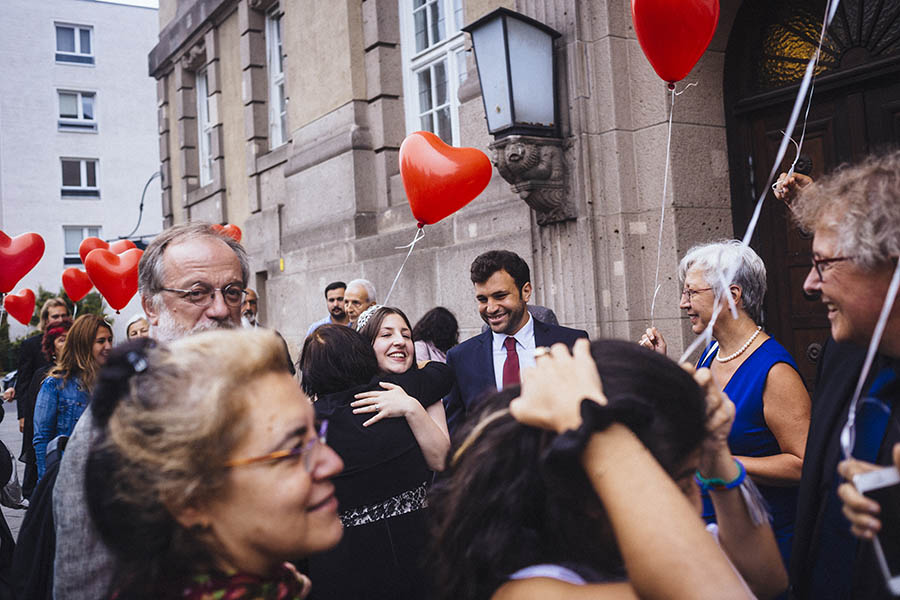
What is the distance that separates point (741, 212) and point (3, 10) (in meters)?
32.7

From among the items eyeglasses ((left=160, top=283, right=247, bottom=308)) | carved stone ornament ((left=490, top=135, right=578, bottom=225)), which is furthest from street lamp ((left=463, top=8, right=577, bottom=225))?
eyeglasses ((left=160, top=283, right=247, bottom=308))

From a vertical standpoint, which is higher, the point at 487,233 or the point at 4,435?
the point at 487,233

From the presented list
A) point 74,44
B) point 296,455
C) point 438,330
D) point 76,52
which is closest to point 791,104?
point 438,330

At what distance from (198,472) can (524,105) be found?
4.38 m

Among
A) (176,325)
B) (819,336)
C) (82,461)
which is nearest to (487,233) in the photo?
(819,336)

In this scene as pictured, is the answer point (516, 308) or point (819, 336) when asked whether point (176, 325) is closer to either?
point (516, 308)

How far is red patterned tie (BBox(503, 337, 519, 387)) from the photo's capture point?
387 centimetres

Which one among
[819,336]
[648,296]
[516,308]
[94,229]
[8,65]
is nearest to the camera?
[516,308]

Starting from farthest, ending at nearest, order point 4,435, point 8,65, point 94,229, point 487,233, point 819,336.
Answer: point 94,229 → point 8,65 → point 4,435 → point 487,233 → point 819,336

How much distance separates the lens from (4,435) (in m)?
13.0

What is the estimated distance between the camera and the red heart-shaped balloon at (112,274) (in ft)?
20.0

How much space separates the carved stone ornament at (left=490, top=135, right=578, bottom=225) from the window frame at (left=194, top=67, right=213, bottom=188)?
1040cm

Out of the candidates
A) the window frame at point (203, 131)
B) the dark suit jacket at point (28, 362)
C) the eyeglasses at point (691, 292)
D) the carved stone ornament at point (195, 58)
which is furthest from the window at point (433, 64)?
the window frame at point (203, 131)

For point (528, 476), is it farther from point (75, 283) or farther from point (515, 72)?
point (75, 283)
